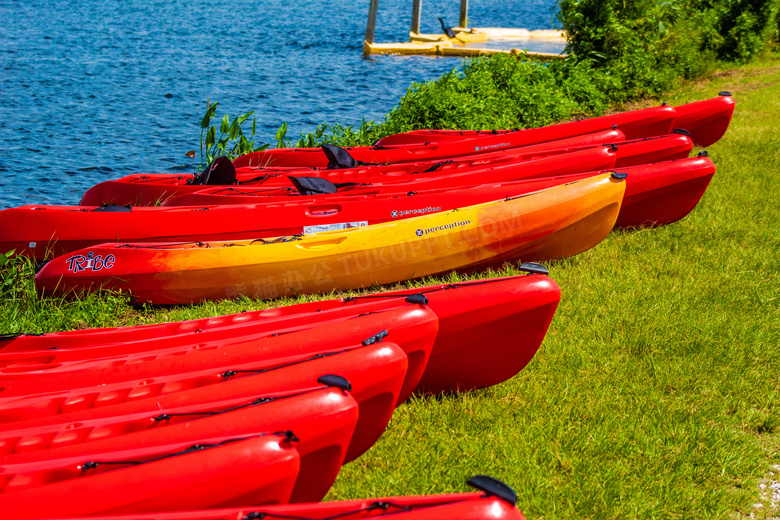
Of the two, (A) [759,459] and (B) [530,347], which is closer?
(A) [759,459]

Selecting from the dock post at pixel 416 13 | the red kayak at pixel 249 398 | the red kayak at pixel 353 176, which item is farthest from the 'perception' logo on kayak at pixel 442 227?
the dock post at pixel 416 13

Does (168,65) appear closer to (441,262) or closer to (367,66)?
(367,66)

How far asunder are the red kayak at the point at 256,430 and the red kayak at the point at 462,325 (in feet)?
3.02

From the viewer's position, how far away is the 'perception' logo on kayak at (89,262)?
5656mm

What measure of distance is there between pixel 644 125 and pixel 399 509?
275 inches

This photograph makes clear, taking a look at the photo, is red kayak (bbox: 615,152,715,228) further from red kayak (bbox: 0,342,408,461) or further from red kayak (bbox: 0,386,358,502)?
red kayak (bbox: 0,386,358,502)

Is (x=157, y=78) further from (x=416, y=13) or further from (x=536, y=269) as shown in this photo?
(x=536, y=269)

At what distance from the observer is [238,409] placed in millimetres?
2963

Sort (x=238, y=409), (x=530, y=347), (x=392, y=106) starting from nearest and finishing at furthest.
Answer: (x=238, y=409) < (x=530, y=347) < (x=392, y=106)

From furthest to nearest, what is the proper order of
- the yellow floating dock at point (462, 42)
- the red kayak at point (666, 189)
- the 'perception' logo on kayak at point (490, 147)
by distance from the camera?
the yellow floating dock at point (462, 42)
the 'perception' logo on kayak at point (490, 147)
the red kayak at point (666, 189)

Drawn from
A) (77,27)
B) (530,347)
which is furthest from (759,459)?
(77,27)

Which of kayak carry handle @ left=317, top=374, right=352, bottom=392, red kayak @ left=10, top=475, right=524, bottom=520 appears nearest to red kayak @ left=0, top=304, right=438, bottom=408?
kayak carry handle @ left=317, top=374, right=352, bottom=392

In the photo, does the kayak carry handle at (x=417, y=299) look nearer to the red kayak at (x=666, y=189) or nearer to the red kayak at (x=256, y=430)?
the red kayak at (x=256, y=430)

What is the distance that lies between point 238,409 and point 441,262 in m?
3.06
